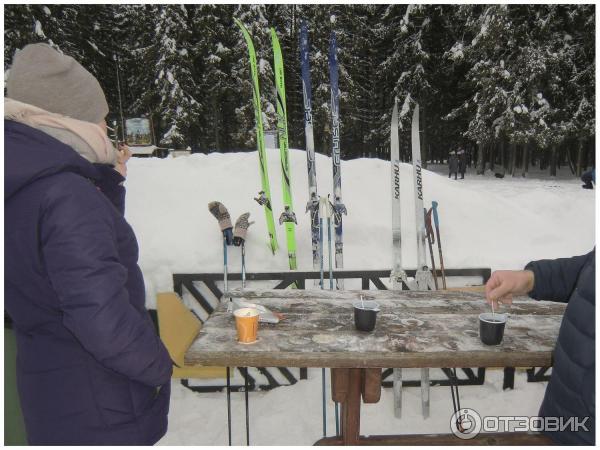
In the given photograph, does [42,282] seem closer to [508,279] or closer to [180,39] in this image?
[508,279]

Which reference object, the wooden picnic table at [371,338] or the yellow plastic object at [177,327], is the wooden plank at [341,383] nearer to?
the wooden picnic table at [371,338]

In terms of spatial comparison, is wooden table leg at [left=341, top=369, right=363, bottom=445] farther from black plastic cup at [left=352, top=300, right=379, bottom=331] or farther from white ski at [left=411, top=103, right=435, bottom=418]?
white ski at [left=411, top=103, right=435, bottom=418]

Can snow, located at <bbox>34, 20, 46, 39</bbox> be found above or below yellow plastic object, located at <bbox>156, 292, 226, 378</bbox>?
above

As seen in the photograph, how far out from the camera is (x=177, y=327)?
321 centimetres

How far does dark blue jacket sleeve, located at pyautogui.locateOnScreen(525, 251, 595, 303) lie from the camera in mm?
1581

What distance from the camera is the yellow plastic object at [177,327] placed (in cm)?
316

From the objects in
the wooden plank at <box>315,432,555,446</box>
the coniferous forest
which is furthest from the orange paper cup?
the coniferous forest

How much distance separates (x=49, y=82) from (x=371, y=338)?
1.46 metres

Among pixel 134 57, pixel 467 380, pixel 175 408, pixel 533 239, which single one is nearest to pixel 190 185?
pixel 175 408

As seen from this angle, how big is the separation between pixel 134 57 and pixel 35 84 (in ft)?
66.8

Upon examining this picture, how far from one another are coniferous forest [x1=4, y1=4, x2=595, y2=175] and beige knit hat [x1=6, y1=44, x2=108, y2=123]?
11.9 m

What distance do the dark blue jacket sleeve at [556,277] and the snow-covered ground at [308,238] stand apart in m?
1.73

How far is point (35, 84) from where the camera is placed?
1.15 metres

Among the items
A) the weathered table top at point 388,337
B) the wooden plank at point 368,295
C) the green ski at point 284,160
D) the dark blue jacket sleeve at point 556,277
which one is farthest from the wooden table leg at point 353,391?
the green ski at point 284,160
